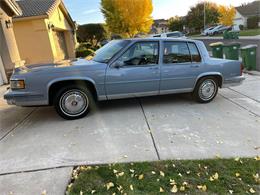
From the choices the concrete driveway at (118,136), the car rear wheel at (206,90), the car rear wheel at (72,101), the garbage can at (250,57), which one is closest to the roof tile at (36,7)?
the concrete driveway at (118,136)

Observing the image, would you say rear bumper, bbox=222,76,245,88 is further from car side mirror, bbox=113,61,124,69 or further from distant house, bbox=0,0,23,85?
distant house, bbox=0,0,23,85

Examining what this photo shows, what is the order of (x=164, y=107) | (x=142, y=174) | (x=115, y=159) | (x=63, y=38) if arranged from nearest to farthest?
(x=142, y=174)
(x=115, y=159)
(x=164, y=107)
(x=63, y=38)

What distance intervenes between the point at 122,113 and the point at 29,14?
10.8 meters

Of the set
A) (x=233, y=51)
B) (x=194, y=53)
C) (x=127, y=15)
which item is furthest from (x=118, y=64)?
(x=127, y=15)

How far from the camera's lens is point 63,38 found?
774 inches

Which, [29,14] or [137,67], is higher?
[29,14]

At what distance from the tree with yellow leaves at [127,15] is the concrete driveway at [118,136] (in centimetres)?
2734

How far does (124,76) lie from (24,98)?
1.99 metres

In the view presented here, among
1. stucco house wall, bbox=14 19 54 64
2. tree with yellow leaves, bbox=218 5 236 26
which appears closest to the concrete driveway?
stucco house wall, bbox=14 19 54 64

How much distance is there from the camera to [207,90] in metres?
5.71

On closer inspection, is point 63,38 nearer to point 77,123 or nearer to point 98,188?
point 77,123

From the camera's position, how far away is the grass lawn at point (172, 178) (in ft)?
8.96

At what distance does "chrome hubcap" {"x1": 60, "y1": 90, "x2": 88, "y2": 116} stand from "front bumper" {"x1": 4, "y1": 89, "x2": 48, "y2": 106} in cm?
39

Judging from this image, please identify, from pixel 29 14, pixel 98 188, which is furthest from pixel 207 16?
pixel 98 188
